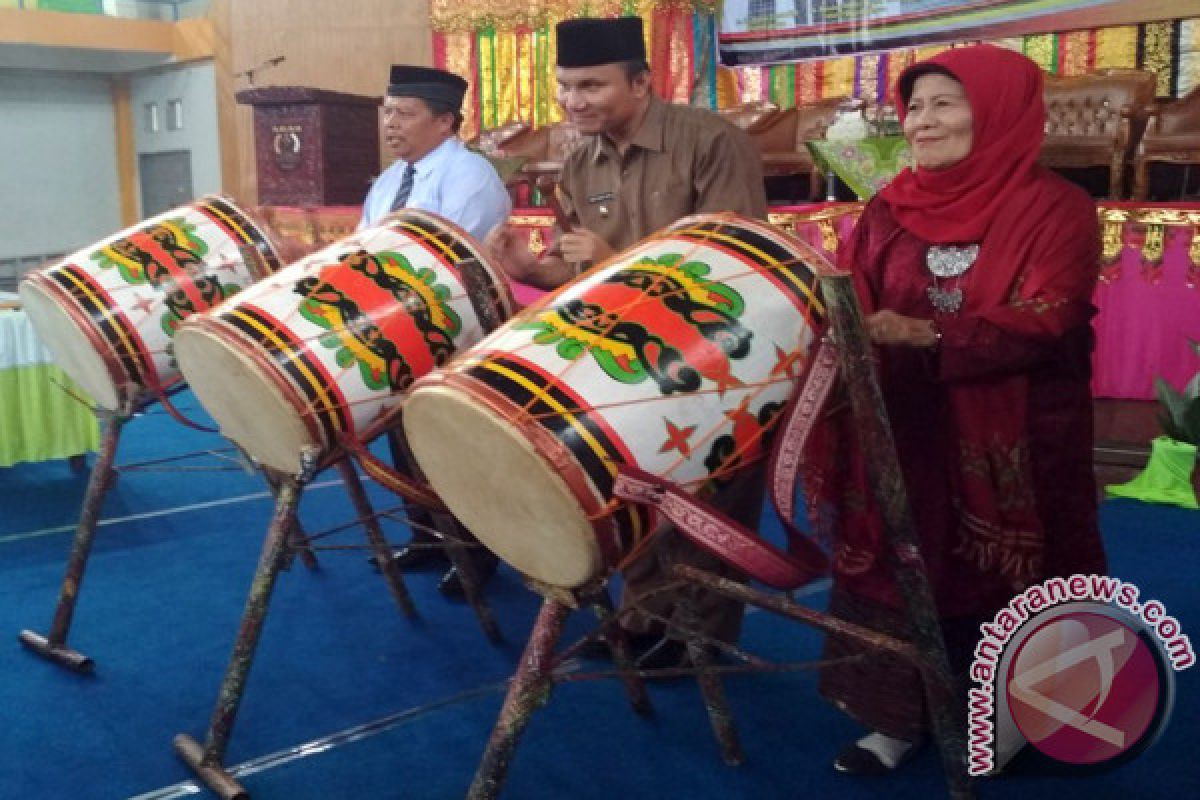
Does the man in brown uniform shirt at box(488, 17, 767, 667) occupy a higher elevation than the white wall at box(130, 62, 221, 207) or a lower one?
lower

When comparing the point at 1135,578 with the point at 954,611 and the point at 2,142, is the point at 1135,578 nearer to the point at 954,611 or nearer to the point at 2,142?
the point at 954,611

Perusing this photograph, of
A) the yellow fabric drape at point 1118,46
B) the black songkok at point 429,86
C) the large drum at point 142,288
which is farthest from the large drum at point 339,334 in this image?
the yellow fabric drape at point 1118,46

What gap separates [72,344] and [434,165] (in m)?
0.96

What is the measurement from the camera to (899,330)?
1.54 m

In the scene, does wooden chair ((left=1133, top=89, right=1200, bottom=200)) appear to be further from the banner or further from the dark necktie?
the dark necktie

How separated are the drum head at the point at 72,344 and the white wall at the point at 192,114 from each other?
7544 mm

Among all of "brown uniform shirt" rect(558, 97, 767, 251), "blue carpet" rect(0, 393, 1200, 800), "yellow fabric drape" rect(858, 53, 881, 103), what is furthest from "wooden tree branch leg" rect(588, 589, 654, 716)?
"yellow fabric drape" rect(858, 53, 881, 103)

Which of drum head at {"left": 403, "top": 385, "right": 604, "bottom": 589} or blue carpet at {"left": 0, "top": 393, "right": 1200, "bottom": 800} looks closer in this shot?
drum head at {"left": 403, "top": 385, "right": 604, "bottom": 589}

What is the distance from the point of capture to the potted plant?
3477 mm

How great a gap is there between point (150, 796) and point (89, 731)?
307mm

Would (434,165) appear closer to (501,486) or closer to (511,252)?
(511,252)

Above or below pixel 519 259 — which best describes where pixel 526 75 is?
above

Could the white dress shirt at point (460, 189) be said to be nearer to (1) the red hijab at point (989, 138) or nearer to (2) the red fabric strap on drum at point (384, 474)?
(2) the red fabric strap on drum at point (384, 474)

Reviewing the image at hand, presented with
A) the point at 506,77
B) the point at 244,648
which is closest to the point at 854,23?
the point at 506,77
